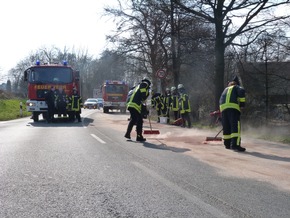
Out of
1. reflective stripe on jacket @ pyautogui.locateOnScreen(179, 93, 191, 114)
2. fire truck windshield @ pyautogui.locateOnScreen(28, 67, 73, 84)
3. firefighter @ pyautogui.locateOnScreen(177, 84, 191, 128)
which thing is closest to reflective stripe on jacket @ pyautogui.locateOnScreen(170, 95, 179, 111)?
firefighter @ pyautogui.locateOnScreen(177, 84, 191, 128)

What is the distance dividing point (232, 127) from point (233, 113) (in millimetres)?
364

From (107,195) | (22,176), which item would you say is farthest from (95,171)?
(107,195)

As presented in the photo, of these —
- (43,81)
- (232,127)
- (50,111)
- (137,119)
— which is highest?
(43,81)

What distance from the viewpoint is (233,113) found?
1038 centimetres

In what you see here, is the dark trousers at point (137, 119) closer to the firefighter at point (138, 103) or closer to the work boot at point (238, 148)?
the firefighter at point (138, 103)

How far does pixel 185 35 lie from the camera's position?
2194 centimetres

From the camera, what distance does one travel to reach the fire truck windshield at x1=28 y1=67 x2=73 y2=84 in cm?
2231

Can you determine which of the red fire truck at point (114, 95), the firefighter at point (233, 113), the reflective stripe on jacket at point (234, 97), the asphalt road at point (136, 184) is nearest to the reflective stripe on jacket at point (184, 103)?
the firefighter at point (233, 113)

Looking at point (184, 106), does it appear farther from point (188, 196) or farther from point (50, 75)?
point (188, 196)

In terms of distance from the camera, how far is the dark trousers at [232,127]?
10219 mm

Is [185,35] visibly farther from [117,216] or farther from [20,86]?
[20,86]

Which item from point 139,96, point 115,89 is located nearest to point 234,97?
point 139,96

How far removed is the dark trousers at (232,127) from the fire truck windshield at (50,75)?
1369cm

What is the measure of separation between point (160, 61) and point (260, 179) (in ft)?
83.5
